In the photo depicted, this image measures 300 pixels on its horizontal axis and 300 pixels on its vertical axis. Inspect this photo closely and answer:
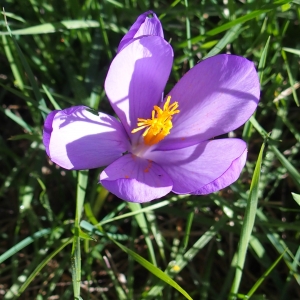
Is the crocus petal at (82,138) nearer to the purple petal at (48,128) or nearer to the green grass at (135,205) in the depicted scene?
the purple petal at (48,128)

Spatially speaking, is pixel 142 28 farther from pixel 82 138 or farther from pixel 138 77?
pixel 82 138

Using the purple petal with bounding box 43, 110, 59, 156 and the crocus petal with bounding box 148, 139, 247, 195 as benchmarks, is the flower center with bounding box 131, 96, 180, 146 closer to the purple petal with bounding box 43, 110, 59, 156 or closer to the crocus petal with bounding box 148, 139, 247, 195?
the crocus petal with bounding box 148, 139, 247, 195

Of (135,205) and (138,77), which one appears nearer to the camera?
(138,77)

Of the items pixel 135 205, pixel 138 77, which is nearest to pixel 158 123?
pixel 138 77

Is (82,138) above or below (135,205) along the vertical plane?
above

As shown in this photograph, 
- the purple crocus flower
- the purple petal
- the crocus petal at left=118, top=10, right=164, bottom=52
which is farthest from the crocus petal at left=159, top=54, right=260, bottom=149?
the purple petal

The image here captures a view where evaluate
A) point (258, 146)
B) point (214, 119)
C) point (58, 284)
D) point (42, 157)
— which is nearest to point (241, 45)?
point (258, 146)
